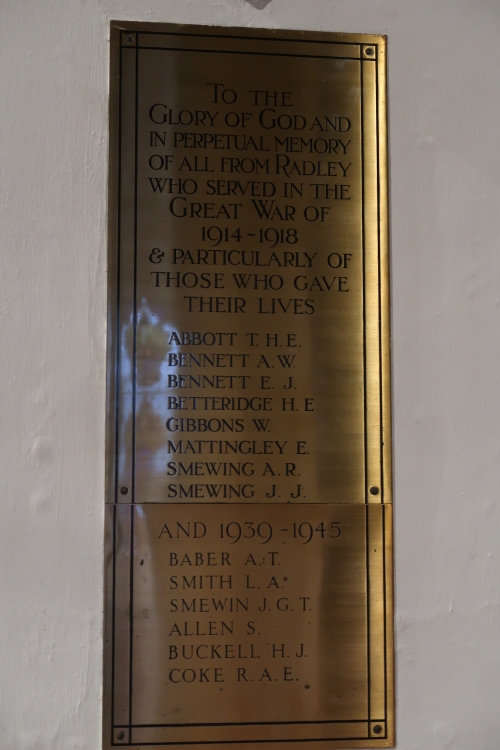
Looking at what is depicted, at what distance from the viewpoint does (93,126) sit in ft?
4.49

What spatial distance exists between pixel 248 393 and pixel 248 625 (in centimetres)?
43

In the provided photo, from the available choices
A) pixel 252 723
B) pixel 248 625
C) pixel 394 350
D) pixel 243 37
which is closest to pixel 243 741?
pixel 252 723

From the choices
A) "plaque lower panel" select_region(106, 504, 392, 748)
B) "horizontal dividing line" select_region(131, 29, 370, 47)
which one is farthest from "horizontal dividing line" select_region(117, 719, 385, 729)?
"horizontal dividing line" select_region(131, 29, 370, 47)

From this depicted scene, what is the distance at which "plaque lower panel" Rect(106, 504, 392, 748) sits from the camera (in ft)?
4.28

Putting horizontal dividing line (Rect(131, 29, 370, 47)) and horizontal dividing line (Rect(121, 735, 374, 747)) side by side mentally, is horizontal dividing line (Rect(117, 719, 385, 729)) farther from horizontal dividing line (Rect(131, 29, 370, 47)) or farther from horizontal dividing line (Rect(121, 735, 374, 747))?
horizontal dividing line (Rect(131, 29, 370, 47))

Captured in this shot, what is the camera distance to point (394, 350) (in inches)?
54.9

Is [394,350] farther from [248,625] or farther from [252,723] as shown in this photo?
[252,723]

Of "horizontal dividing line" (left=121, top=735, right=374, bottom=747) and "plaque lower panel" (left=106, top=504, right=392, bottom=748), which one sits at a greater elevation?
"plaque lower panel" (left=106, top=504, right=392, bottom=748)

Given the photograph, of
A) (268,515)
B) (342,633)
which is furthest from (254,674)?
(268,515)

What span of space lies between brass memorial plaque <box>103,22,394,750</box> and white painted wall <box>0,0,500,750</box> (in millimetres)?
38

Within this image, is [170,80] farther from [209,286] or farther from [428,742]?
[428,742]

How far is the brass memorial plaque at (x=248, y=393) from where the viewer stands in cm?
132

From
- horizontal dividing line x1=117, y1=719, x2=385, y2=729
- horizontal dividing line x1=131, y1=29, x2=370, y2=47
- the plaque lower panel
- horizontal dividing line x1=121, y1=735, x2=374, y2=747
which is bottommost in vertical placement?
horizontal dividing line x1=121, y1=735, x2=374, y2=747

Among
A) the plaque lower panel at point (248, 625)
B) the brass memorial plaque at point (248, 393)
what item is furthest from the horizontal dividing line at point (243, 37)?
the plaque lower panel at point (248, 625)
